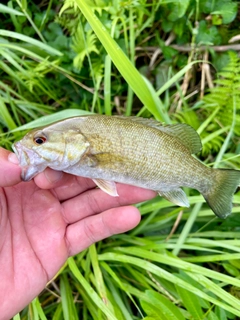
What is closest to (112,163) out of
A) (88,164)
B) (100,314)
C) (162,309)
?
(88,164)

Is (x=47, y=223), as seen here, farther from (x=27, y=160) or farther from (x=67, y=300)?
(x=67, y=300)

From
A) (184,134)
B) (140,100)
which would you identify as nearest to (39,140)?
(184,134)

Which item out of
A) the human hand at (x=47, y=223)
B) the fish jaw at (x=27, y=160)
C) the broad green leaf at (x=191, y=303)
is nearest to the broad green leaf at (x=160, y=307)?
the broad green leaf at (x=191, y=303)

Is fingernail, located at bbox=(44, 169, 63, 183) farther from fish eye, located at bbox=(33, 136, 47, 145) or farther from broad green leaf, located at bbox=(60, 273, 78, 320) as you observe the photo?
broad green leaf, located at bbox=(60, 273, 78, 320)

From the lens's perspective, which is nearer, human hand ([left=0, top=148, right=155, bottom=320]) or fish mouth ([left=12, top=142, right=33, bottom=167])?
fish mouth ([left=12, top=142, right=33, bottom=167])

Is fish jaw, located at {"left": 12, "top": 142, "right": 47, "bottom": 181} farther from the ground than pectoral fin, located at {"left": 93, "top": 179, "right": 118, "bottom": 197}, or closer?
farther from the ground

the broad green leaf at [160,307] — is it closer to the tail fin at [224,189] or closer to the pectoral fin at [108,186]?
the pectoral fin at [108,186]

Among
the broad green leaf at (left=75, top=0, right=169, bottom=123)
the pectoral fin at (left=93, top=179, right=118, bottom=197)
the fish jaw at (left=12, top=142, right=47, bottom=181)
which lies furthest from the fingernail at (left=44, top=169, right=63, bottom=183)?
the broad green leaf at (left=75, top=0, right=169, bottom=123)
